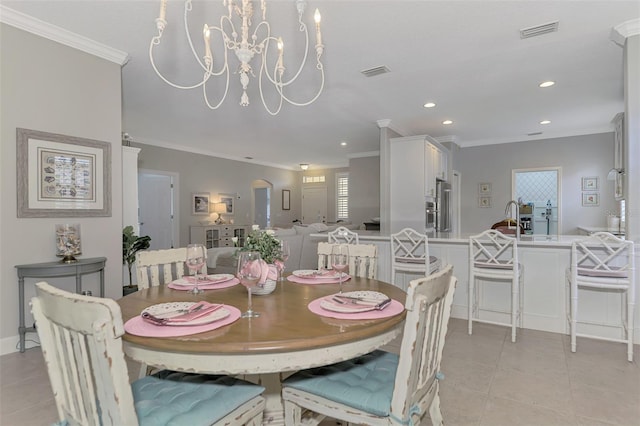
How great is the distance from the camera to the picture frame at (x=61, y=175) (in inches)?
108

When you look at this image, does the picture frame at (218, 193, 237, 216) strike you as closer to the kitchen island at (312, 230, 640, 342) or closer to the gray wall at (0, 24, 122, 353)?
the gray wall at (0, 24, 122, 353)

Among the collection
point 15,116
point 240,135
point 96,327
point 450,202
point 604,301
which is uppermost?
point 240,135

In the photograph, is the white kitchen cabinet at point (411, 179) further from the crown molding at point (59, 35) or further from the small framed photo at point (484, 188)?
the crown molding at point (59, 35)

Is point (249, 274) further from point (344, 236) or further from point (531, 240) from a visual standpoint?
point (531, 240)

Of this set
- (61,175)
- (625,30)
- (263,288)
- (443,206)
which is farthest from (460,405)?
(443,206)

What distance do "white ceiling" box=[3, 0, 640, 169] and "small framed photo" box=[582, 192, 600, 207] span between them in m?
1.16

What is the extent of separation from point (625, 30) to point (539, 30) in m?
0.70

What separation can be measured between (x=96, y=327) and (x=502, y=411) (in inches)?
84.4

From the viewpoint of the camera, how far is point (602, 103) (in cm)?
469

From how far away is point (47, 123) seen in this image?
112 inches

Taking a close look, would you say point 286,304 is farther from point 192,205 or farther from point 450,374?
point 192,205

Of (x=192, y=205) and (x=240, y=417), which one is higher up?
(x=192, y=205)

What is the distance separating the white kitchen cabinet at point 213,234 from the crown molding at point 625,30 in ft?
21.7

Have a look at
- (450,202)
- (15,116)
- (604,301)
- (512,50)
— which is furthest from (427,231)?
(15,116)
